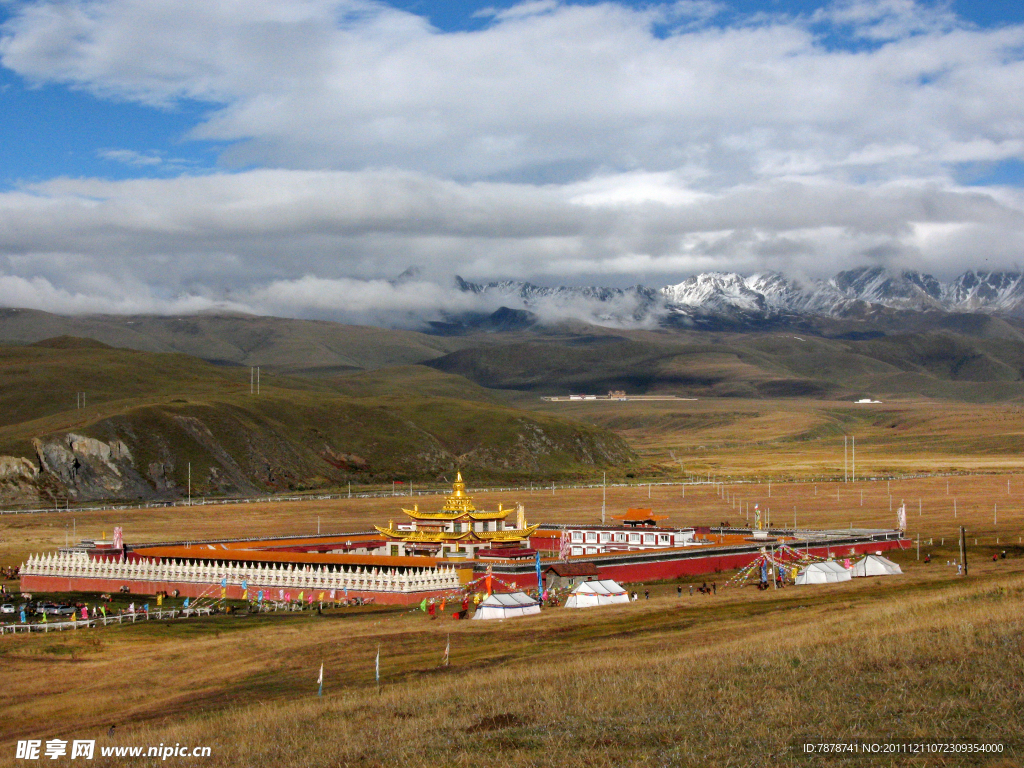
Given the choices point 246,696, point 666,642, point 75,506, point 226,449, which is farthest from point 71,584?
point 226,449

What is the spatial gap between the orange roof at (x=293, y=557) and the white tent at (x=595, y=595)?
12.8 m

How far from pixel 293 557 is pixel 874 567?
120 ft

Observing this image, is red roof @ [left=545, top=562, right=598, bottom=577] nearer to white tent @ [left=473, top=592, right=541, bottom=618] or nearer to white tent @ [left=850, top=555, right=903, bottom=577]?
white tent @ [left=473, top=592, right=541, bottom=618]

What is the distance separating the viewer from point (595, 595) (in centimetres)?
6284

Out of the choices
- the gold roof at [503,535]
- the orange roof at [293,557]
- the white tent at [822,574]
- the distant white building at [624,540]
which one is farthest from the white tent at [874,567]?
the orange roof at [293,557]

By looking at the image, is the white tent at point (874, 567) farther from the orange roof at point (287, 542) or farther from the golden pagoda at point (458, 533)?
the orange roof at point (287, 542)

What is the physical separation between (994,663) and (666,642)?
1645 centimetres

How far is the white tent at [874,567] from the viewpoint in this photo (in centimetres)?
7250

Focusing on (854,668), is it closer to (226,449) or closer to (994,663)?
(994,663)

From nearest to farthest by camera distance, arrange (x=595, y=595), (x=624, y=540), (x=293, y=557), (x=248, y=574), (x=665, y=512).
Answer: (x=595, y=595) < (x=248, y=574) < (x=293, y=557) < (x=624, y=540) < (x=665, y=512)

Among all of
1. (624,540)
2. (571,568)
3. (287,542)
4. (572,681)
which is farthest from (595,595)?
(287,542)

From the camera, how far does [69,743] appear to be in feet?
107

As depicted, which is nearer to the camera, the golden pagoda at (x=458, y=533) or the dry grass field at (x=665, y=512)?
the golden pagoda at (x=458, y=533)

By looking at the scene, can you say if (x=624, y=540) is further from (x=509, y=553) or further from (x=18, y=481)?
(x=18, y=481)
